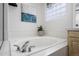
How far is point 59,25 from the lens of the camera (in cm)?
147

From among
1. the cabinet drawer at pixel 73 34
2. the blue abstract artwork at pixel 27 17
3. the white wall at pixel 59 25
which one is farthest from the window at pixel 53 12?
the cabinet drawer at pixel 73 34

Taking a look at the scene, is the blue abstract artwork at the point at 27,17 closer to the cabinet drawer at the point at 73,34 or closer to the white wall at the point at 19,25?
the white wall at the point at 19,25

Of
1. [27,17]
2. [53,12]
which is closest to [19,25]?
[27,17]

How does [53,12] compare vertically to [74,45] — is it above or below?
above

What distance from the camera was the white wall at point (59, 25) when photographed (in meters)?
1.45

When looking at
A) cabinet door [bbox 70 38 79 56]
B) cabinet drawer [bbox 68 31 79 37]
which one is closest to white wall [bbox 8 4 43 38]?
cabinet drawer [bbox 68 31 79 37]

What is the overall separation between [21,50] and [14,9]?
1.60 feet

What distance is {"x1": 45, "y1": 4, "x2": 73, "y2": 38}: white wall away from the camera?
4.76ft

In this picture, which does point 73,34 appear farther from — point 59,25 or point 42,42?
point 42,42

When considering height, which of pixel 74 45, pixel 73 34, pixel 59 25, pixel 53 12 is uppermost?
pixel 53 12

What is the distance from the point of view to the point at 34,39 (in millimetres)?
1505

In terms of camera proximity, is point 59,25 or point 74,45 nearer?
point 59,25

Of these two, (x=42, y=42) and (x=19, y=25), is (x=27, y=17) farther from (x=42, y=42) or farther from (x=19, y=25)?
(x=42, y=42)

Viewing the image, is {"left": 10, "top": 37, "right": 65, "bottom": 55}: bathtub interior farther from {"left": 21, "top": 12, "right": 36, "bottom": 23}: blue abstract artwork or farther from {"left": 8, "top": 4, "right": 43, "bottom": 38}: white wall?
{"left": 21, "top": 12, "right": 36, "bottom": 23}: blue abstract artwork
